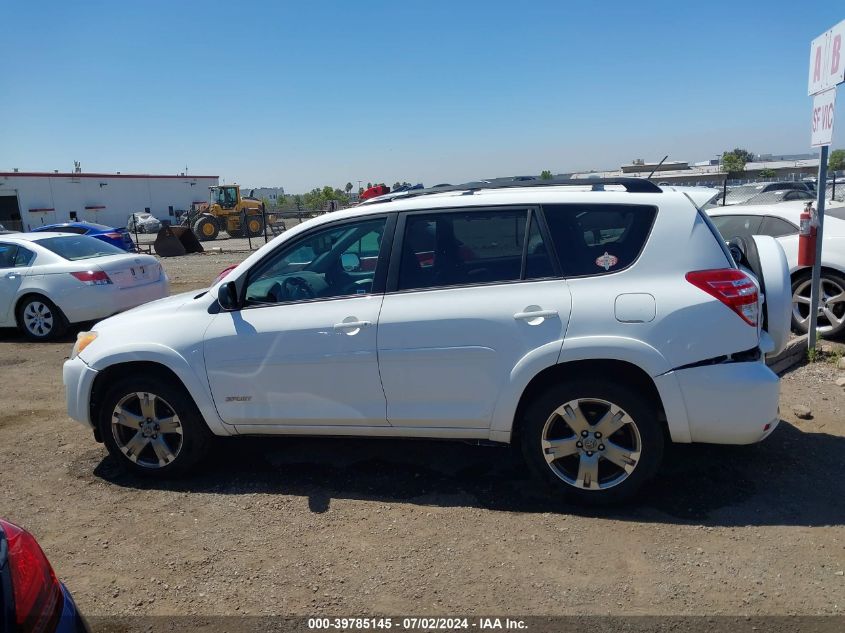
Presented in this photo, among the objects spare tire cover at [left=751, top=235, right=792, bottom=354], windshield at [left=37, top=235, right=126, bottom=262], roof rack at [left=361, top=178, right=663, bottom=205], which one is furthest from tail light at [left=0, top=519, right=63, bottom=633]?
windshield at [left=37, top=235, right=126, bottom=262]

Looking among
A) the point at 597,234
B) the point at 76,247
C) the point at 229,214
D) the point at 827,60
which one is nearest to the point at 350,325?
the point at 597,234

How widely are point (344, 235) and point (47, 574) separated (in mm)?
2651

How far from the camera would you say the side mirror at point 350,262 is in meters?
4.30

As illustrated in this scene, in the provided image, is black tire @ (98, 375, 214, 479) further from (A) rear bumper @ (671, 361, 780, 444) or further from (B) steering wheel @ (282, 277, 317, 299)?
(A) rear bumper @ (671, 361, 780, 444)

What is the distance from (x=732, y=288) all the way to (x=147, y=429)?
372cm

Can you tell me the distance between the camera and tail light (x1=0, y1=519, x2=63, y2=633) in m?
1.94

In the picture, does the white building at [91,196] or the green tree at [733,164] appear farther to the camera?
the green tree at [733,164]

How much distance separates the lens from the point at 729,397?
3.61 meters

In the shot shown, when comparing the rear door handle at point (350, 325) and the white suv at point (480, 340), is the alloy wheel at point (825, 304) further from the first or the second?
the rear door handle at point (350, 325)

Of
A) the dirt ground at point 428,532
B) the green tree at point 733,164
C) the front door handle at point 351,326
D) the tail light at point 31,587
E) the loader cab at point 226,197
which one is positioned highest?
the green tree at point 733,164

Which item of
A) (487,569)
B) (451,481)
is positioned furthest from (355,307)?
(487,569)

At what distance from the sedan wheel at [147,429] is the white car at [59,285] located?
5518 millimetres

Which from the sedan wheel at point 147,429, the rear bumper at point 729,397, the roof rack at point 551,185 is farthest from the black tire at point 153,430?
the rear bumper at point 729,397

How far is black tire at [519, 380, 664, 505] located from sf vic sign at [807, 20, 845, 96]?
4138 millimetres
